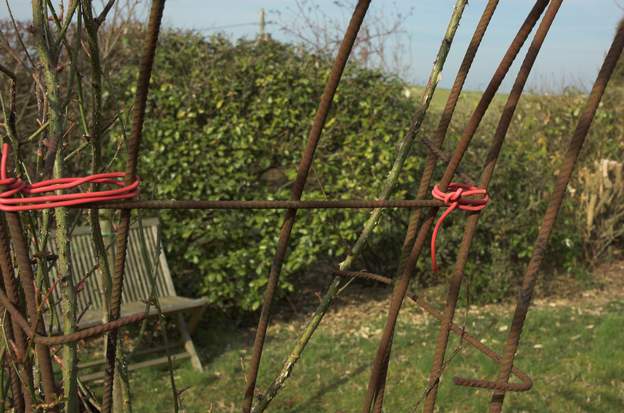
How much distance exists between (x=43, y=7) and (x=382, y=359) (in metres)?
0.86

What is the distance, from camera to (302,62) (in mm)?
→ 6301

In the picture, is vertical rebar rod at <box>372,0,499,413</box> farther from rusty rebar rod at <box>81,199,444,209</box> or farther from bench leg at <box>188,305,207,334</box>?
bench leg at <box>188,305,207,334</box>

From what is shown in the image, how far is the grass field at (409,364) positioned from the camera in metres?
4.11

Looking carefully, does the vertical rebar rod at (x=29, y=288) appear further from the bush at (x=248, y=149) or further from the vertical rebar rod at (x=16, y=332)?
the bush at (x=248, y=149)

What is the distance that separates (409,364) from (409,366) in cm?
4

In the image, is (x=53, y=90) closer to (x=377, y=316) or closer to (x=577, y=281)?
(x=377, y=316)

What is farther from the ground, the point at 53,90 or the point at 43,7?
the point at 43,7

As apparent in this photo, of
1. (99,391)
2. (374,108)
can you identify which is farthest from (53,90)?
(374,108)

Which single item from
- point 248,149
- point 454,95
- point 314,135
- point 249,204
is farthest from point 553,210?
point 248,149

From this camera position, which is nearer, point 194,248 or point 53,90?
point 53,90

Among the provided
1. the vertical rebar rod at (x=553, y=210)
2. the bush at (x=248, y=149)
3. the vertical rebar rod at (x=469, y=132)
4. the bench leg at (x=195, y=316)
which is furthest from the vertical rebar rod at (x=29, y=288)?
the bush at (x=248, y=149)

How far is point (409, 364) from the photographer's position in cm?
476

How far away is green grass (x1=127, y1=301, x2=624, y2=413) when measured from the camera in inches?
162

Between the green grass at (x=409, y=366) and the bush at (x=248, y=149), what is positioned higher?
the bush at (x=248, y=149)
